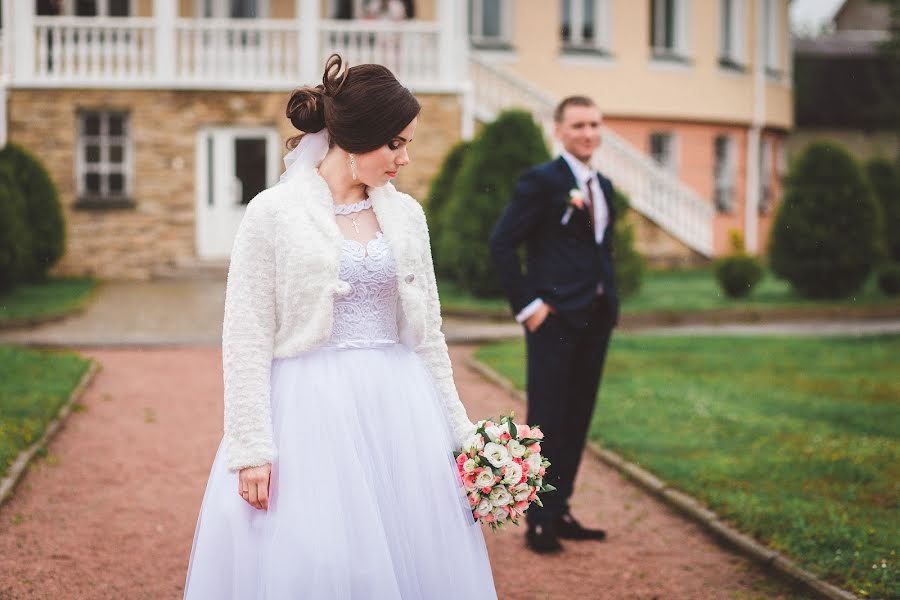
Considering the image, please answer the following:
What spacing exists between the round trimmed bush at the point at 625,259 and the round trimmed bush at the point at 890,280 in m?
4.24

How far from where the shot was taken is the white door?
21.1 meters

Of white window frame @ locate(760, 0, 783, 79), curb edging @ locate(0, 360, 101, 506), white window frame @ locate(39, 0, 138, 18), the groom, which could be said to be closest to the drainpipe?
white window frame @ locate(760, 0, 783, 79)

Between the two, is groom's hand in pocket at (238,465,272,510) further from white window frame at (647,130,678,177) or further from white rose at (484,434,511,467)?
white window frame at (647,130,678,177)

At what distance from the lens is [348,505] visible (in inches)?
137

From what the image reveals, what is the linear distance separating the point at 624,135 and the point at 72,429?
19674 millimetres

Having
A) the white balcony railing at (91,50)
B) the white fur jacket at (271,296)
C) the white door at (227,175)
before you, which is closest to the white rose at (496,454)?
the white fur jacket at (271,296)

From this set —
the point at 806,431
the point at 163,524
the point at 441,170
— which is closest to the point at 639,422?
the point at 806,431

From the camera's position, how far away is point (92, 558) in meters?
5.85

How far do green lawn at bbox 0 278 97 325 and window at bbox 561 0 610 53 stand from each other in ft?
39.8

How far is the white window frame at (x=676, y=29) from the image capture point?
2738cm

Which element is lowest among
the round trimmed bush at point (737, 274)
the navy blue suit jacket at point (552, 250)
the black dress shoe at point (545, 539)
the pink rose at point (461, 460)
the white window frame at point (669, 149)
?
the black dress shoe at point (545, 539)

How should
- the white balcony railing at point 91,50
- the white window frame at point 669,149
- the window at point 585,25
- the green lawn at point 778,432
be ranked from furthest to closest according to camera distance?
the white window frame at point 669,149 < the window at point 585,25 < the white balcony railing at point 91,50 < the green lawn at point 778,432

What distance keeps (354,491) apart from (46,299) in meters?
14.1

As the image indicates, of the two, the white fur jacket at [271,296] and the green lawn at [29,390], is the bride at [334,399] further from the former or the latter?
the green lawn at [29,390]
